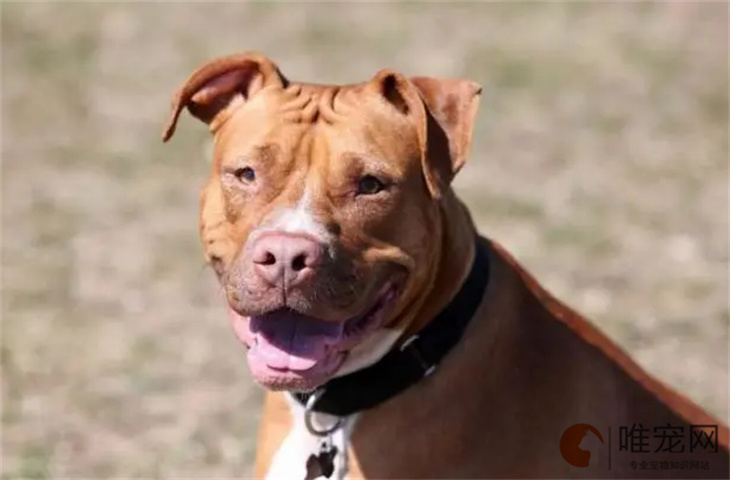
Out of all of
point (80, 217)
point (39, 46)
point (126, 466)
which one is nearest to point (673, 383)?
point (126, 466)

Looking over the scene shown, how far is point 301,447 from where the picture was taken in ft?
14.1

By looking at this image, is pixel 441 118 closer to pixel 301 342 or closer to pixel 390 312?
pixel 390 312

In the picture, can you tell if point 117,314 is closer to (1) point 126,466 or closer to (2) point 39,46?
(1) point 126,466

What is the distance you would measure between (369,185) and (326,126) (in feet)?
0.67

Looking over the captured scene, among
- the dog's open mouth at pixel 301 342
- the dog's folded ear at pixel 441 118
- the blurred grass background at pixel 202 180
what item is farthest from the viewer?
the blurred grass background at pixel 202 180

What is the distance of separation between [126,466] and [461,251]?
222 centimetres

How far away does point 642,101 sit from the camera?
12297 mm

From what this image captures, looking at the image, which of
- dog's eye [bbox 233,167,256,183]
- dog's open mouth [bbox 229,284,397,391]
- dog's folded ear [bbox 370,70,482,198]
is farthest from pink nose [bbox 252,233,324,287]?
dog's folded ear [bbox 370,70,482,198]

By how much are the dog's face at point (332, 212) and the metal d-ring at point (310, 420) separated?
14cm

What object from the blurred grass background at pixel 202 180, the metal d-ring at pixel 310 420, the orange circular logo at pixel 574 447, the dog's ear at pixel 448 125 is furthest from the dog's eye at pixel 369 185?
the blurred grass background at pixel 202 180

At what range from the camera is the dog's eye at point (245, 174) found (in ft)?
13.3

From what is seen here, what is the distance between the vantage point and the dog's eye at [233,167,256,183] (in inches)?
160

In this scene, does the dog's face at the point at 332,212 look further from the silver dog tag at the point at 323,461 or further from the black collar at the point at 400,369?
the silver dog tag at the point at 323,461

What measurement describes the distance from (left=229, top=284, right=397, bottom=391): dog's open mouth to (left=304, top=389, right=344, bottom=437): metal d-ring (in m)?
0.21
